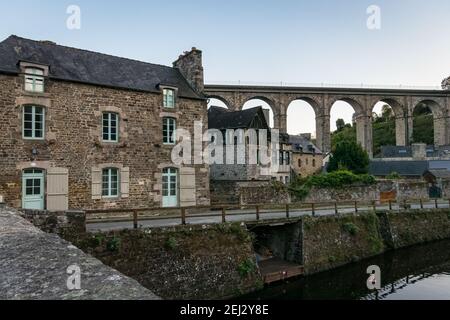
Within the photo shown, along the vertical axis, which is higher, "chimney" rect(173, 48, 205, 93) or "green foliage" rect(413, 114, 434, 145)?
"green foliage" rect(413, 114, 434, 145)

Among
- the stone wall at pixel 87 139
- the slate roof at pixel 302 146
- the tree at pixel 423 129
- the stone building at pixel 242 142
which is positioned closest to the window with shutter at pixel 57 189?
the stone wall at pixel 87 139

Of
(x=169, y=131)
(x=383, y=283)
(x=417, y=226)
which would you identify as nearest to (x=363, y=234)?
(x=383, y=283)

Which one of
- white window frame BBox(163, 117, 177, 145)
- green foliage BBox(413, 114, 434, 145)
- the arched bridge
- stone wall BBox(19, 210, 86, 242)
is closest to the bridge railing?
stone wall BBox(19, 210, 86, 242)

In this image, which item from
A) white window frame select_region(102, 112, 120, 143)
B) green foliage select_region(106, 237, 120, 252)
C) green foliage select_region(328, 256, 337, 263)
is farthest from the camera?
white window frame select_region(102, 112, 120, 143)

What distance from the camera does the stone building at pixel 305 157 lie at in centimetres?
4009

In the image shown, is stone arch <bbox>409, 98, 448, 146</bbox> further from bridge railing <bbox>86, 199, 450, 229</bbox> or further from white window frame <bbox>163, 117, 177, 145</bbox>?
white window frame <bbox>163, 117, 177, 145</bbox>

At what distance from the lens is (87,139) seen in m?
14.6

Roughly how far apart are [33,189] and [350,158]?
94.1ft

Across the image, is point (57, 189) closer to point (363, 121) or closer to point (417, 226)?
point (417, 226)

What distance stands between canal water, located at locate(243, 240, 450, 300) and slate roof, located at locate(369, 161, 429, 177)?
916 inches

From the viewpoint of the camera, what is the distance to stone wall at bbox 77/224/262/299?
9.37 m

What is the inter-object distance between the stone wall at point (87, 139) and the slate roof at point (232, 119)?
692cm

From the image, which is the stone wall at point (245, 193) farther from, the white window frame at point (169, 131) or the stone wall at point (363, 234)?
the stone wall at point (363, 234)

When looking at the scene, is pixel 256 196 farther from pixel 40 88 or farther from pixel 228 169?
pixel 40 88
